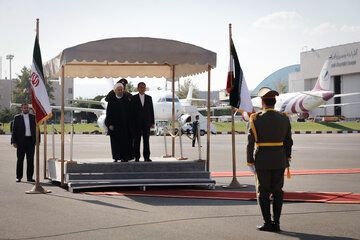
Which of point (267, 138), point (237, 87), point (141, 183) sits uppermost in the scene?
point (237, 87)

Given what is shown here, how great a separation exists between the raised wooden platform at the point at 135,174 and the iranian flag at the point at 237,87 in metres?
1.52

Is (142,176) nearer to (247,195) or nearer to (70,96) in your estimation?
(247,195)

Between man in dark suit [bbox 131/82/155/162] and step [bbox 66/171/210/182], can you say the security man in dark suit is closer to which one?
step [bbox 66/171/210/182]

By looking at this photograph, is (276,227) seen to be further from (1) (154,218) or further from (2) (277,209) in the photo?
(1) (154,218)

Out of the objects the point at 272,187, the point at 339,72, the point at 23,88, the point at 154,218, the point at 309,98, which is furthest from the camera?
the point at 23,88

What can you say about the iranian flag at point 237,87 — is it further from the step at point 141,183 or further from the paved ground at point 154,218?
the paved ground at point 154,218

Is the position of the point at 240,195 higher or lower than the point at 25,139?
lower

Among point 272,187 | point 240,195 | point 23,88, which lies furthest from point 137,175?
point 23,88

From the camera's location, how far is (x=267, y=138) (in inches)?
263

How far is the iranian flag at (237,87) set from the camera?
10.8 meters

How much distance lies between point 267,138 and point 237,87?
4372 mm

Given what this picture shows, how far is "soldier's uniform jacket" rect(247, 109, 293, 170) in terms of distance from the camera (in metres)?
6.62

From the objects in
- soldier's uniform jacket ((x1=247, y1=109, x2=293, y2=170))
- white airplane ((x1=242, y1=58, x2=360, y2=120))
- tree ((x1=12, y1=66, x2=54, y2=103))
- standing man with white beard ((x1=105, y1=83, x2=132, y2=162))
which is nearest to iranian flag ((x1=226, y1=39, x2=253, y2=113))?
standing man with white beard ((x1=105, y1=83, x2=132, y2=162))

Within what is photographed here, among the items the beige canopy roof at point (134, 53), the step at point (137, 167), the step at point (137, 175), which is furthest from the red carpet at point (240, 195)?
the beige canopy roof at point (134, 53)
